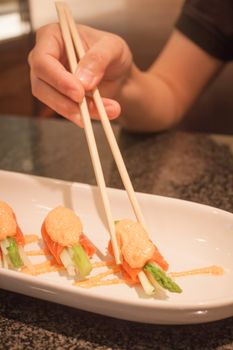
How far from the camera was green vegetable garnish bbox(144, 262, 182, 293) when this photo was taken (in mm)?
521

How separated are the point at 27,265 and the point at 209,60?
0.82 m

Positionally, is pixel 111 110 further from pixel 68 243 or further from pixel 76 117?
pixel 68 243

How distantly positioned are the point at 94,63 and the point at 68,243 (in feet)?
0.97

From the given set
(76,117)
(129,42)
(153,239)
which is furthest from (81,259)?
(129,42)

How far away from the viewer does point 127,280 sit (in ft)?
1.83

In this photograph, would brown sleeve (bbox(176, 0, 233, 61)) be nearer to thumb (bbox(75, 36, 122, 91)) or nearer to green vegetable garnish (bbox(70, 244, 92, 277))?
thumb (bbox(75, 36, 122, 91))

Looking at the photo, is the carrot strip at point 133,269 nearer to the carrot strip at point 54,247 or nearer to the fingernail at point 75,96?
the carrot strip at point 54,247

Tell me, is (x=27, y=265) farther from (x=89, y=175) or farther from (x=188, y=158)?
(x=188, y=158)

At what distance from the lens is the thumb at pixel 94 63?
0.69 meters

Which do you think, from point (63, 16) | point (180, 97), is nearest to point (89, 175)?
point (63, 16)

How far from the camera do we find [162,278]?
52 cm

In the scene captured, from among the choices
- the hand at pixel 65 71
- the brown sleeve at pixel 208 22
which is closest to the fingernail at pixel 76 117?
the hand at pixel 65 71

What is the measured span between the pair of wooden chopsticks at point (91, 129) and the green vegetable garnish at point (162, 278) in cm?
5

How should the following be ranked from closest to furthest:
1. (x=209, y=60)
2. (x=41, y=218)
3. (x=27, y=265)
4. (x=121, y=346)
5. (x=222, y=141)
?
(x=121, y=346) < (x=27, y=265) < (x=41, y=218) < (x=222, y=141) < (x=209, y=60)
